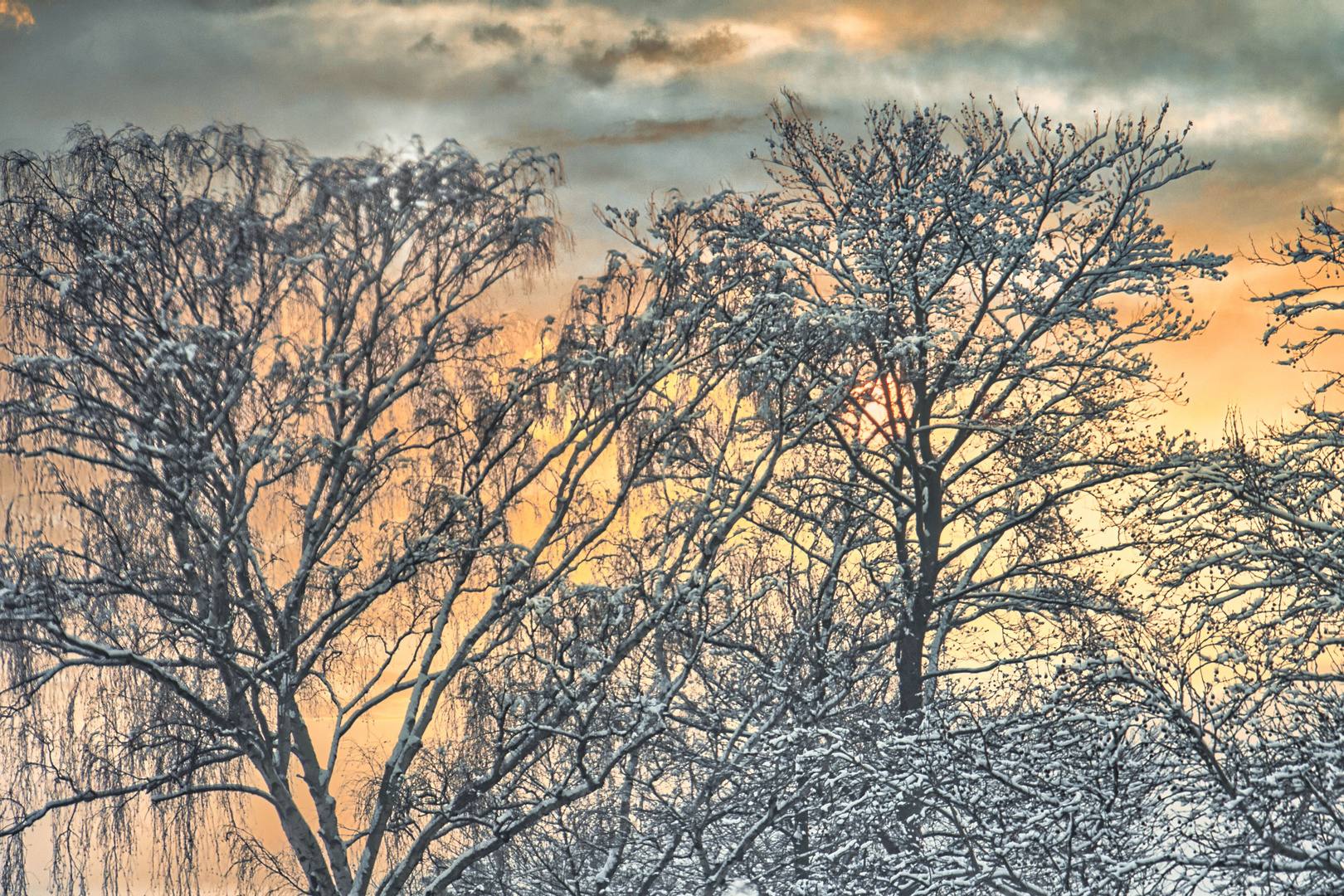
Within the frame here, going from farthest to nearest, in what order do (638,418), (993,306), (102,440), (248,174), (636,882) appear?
1. (993,306)
2. (636,882)
3. (638,418)
4. (248,174)
5. (102,440)

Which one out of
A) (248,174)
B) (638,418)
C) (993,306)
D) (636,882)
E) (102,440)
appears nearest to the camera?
(102,440)

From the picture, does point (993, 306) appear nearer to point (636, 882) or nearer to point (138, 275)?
point (636, 882)

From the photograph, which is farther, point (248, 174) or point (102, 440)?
point (248, 174)

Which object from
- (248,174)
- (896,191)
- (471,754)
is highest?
(896,191)

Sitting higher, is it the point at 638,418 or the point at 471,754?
the point at 638,418

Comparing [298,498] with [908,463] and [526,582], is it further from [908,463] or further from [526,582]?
[908,463]

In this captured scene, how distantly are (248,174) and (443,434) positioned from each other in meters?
3.02

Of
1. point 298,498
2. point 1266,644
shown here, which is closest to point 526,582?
point 298,498

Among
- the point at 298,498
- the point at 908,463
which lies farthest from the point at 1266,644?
the point at 298,498

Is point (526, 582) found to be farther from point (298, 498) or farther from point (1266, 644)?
point (1266, 644)

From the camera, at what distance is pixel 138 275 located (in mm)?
9812

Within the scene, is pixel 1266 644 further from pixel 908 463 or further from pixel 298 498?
pixel 298 498

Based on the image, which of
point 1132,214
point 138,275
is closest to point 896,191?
point 1132,214

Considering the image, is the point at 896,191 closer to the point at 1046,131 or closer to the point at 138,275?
the point at 1046,131
